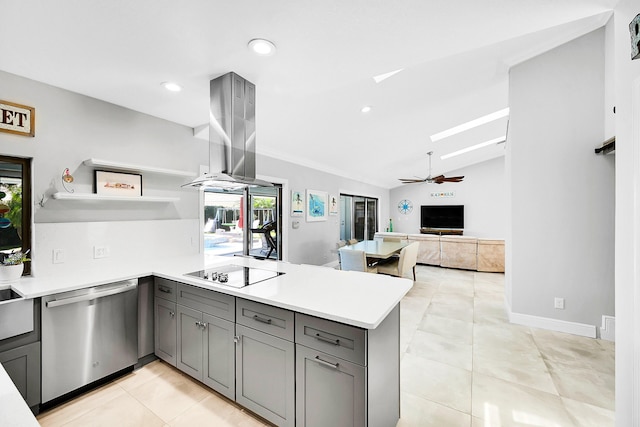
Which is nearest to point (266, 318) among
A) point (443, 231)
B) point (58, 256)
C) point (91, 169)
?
point (58, 256)

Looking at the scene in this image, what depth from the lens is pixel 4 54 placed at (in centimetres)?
183

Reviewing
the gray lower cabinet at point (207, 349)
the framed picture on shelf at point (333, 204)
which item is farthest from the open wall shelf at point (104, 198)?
the framed picture on shelf at point (333, 204)

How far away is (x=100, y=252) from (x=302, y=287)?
2044mm

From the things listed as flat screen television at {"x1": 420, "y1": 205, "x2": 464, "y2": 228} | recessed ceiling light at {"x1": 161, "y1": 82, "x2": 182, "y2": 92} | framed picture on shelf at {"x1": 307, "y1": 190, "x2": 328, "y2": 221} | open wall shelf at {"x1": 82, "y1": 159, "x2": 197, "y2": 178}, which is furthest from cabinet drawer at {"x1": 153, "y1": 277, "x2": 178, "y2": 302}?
flat screen television at {"x1": 420, "y1": 205, "x2": 464, "y2": 228}

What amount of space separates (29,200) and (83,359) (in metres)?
1.34

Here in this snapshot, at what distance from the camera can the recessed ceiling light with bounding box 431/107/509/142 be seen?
456 centimetres

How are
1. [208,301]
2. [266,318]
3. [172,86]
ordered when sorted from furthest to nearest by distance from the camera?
[172,86] → [208,301] → [266,318]

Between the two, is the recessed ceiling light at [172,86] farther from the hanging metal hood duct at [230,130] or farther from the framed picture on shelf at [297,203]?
the framed picture on shelf at [297,203]

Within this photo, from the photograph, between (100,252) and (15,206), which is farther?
(100,252)

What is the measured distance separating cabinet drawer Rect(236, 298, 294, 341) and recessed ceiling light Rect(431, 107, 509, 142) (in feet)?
15.5

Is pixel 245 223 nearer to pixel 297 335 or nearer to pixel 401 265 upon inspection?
pixel 401 265

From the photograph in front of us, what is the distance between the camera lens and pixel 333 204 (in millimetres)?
6383

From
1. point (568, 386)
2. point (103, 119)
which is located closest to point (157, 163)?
point (103, 119)

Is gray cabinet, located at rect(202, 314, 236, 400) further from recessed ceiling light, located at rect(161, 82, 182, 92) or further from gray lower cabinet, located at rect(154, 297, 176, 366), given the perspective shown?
recessed ceiling light, located at rect(161, 82, 182, 92)
